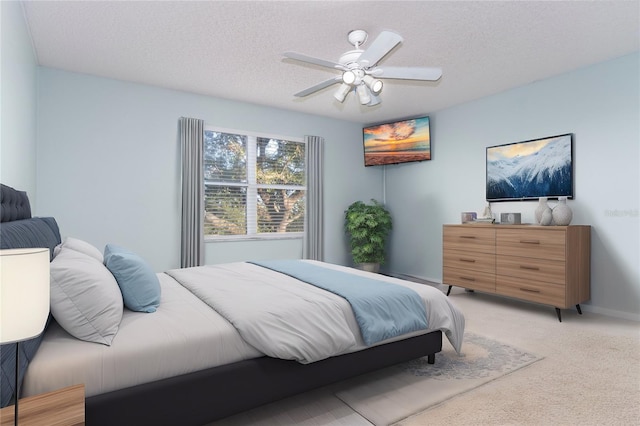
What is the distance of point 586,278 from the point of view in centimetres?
372

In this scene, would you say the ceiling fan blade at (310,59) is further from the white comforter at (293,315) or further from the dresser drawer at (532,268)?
the dresser drawer at (532,268)

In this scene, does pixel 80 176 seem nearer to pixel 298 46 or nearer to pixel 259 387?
pixel 298 46

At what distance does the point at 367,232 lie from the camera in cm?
560

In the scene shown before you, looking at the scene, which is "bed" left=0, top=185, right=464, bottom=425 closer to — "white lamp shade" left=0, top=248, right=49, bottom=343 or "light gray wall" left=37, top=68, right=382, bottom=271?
"white lamp shade" left=0, top=248, right=49, bottom=343

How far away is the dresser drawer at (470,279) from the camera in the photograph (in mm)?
4094

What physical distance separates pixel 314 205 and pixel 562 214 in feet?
10.5

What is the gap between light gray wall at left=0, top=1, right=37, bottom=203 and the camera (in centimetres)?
217

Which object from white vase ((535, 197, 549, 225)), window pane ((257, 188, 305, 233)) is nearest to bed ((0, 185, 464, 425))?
white vase ((535, 197, 549, 225))

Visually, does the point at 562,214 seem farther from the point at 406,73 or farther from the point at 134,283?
the point at 134,283

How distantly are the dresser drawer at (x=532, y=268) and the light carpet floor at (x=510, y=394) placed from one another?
2.01 ft

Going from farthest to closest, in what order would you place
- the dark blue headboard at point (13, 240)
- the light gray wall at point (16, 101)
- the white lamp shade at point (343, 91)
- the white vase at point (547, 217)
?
the white vase at point (547, 217) → the white lamp shade at point (343, 91) → the light gray wall at point (16, 101) → the dark blue headboard at point (13, 240)

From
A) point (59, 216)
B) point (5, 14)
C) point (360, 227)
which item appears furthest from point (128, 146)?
point (360, 227)

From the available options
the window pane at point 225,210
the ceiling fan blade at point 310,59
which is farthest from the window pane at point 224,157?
the ceiling fan blade at point 310,59

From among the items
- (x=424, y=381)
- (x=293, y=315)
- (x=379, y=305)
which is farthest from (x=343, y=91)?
(x=424, y=381)
